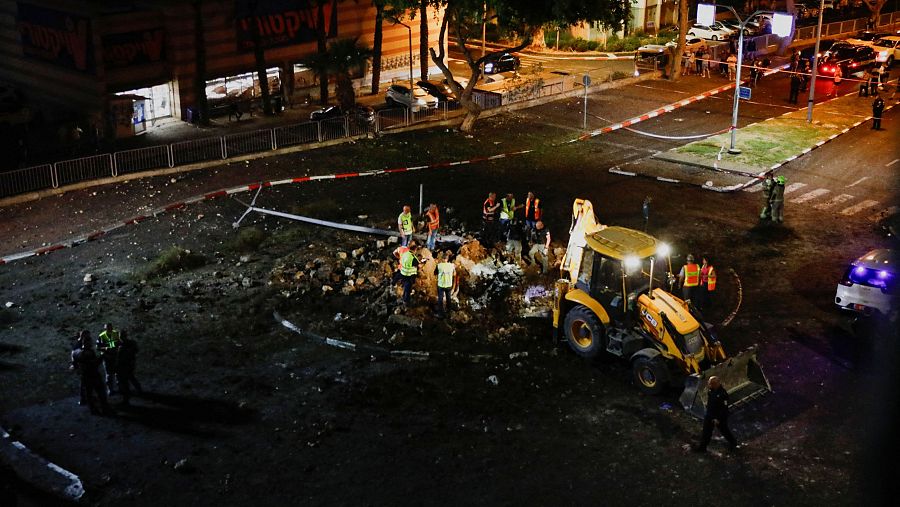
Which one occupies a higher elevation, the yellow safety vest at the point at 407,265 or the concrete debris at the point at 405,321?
the yellow safety vest at the point at 407,265

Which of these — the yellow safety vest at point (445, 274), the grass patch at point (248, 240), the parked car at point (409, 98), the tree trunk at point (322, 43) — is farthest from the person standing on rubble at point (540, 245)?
the tree trunk at point (322, 43)

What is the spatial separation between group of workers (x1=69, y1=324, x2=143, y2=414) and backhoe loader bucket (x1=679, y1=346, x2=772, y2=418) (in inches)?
410

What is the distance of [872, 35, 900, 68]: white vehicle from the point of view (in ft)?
162

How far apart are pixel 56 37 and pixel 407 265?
Answer: 26292 mm

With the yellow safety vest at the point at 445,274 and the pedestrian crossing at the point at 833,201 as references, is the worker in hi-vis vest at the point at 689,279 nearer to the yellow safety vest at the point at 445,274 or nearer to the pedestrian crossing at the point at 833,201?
the yellow safety vest at the point at 445,274

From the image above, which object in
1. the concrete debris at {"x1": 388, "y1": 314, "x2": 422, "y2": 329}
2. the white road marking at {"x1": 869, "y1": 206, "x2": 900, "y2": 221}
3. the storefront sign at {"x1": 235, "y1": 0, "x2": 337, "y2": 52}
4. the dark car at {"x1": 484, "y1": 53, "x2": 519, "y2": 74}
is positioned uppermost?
the storefront sign at {"x1": 235, "y1": 0, "x2": 337, "y2": 52}

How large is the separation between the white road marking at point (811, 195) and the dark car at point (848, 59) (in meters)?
18.6

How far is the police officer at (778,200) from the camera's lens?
2667 cm

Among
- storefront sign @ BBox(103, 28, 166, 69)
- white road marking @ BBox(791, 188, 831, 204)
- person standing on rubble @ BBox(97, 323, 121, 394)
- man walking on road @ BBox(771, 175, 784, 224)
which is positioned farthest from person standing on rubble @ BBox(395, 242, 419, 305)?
storefront sign @ BBox(103, 28, 166, 69)

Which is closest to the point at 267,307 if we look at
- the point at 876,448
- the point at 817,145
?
the point at 876,448

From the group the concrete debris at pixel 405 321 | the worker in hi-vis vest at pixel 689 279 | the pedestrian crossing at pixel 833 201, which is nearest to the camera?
the concrete debris at pixel 405 321

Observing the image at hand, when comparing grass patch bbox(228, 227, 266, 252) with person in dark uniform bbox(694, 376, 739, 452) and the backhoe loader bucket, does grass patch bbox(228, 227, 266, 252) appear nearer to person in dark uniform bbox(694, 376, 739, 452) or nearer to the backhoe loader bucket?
the backhoe loader bucket

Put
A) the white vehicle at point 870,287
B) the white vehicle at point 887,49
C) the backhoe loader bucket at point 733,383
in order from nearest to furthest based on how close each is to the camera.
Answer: the backhoe loader bucket at point 733,383, the white vehicle at point 870,287, the white vehicle at point 887,49

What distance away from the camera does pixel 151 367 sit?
1905 cm
